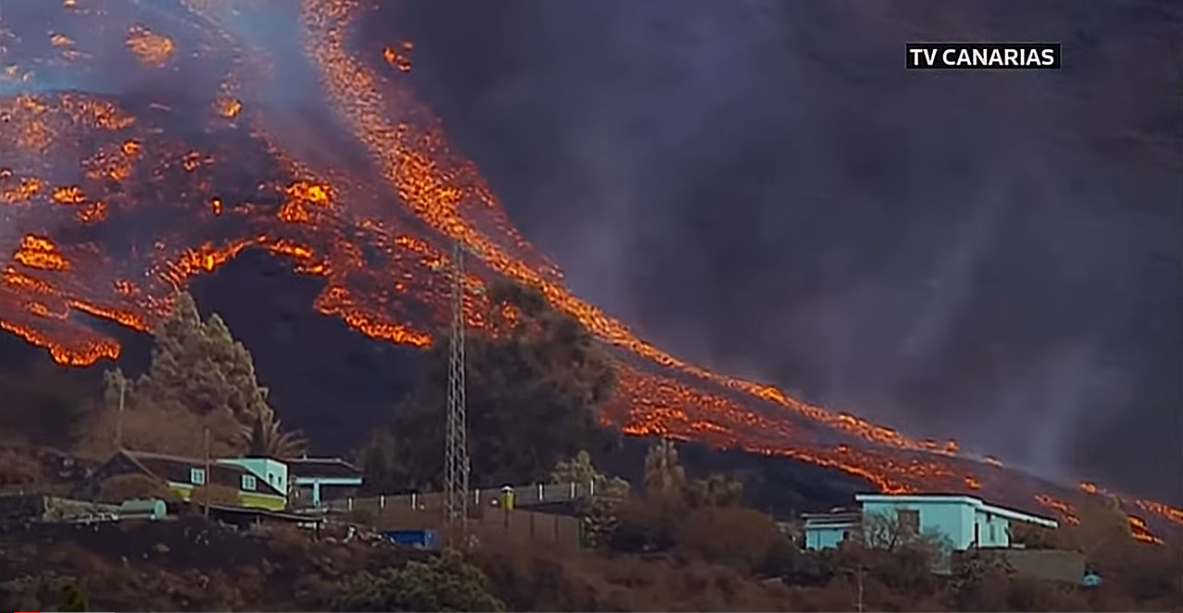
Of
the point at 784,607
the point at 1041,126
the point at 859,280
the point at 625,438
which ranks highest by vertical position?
the point at 1041,126

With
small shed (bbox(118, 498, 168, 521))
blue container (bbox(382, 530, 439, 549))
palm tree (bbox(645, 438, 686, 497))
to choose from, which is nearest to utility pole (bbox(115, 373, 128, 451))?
small shed (bbox(118, 498, 168, 521))

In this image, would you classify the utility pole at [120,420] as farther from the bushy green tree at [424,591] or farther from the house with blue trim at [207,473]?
the bushy green tree at [424,591]

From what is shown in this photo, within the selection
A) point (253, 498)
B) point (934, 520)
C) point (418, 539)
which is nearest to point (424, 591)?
point (418, 539)

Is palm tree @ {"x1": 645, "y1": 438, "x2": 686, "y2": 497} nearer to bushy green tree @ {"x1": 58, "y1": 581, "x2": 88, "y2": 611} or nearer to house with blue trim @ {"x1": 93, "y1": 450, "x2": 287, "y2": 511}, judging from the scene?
house with blue trim @ {"x1": 93, "y1": 450, "x2": 287, "y2": 511}

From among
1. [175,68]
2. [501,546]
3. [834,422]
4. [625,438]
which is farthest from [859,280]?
[175,68]

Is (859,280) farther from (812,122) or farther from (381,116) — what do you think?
(381,116)
